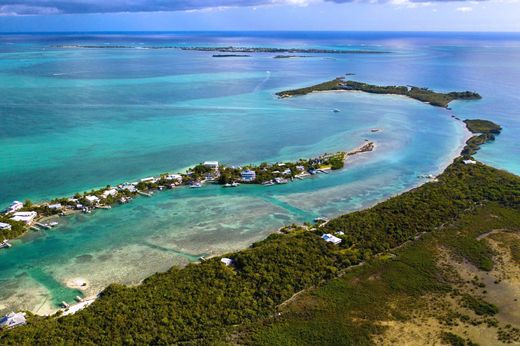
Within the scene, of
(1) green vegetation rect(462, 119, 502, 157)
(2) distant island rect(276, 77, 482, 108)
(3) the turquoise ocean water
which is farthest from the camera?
(2) distant island rect(276, 77, 482, 108)

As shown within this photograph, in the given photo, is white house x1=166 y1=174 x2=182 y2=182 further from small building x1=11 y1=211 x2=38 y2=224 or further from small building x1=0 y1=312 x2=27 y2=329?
small building x1=0 y1=312 x2=27 y2=329

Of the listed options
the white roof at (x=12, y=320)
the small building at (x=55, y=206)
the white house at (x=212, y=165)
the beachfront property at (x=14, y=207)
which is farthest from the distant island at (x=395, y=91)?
→ the white roof at (x=12, y=320)

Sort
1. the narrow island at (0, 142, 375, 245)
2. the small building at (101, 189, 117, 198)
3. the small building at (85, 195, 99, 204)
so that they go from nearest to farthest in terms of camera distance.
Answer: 1. the narrow island at (0, 142, 375, 245)
2. the small building at (85, 195, 99, 204)
3. the small building at (101, 189, 117, 198)

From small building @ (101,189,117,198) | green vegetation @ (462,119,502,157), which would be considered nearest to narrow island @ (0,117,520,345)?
small building @ (101,189,117,198)

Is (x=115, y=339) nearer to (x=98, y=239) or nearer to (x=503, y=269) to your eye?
(x=98, y=239)

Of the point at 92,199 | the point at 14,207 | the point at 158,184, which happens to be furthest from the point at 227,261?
the point at 14,207

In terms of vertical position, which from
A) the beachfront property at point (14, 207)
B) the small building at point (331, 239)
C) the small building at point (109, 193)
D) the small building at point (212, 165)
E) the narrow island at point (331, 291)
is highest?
the small building at point (212, 165)

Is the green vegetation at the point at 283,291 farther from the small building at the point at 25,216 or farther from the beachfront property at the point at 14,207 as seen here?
the beachfront property at the point at 14,207

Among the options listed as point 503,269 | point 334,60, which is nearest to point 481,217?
point 503,269
